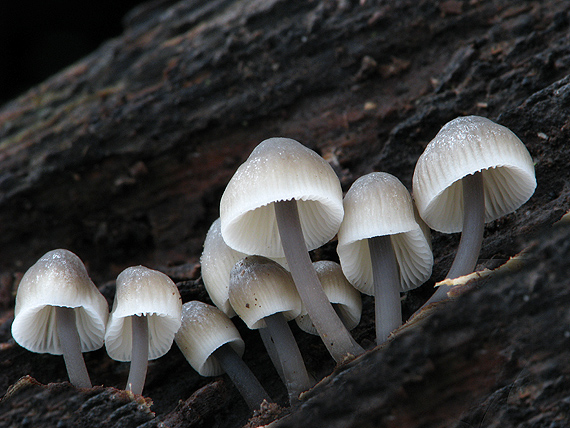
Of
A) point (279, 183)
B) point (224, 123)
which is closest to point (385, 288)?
point (279, 183)

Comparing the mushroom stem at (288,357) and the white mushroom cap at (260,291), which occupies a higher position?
the white mushroom cap at (260,291)

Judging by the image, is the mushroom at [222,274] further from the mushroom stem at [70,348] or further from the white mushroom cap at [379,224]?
the mushroom stem at [70,348]

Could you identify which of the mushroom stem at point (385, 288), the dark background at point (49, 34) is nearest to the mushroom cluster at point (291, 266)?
the mushroom stem at point (385, 288)

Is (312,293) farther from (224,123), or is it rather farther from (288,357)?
(224,123)

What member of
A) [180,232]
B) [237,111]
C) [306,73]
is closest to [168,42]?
[237,111]

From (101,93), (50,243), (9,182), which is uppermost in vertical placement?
(101,93)

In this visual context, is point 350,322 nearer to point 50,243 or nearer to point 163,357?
point 163,357
